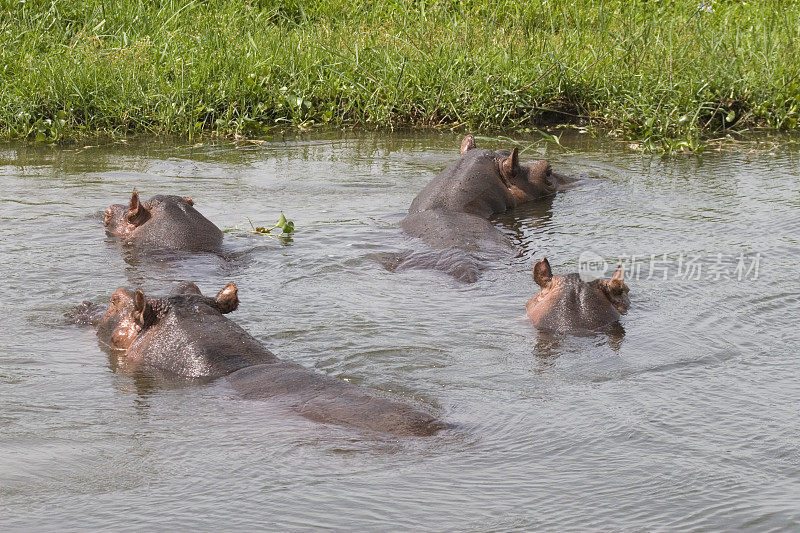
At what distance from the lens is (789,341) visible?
5809 mm

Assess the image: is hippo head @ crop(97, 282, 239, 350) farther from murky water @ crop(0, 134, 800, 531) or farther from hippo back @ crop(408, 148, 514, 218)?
hippo back @ crop(408, 148, 514, 218)

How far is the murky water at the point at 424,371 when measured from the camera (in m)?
4.09

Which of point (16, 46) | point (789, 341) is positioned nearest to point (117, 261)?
point (789, 341)

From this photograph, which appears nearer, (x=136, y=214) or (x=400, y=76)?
(x=136, y=214)

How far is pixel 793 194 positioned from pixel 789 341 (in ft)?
10.9

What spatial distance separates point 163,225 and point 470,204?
7.09 feet

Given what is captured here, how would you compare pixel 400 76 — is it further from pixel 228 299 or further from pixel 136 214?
pixel 228 299

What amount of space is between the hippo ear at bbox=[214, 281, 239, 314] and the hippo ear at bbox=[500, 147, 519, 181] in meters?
3.77

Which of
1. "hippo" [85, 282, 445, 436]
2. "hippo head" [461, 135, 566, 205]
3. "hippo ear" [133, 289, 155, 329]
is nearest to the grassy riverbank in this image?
"hippo head" [461, 135, 566, 205]

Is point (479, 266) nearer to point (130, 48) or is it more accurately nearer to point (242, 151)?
point (242, 151)

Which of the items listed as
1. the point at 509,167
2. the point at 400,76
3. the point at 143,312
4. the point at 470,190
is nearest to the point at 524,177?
the point at 509,167

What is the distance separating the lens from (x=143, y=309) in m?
5.39

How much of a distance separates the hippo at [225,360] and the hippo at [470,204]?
2.03m

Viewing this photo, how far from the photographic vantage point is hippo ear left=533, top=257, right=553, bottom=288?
6.31 m
